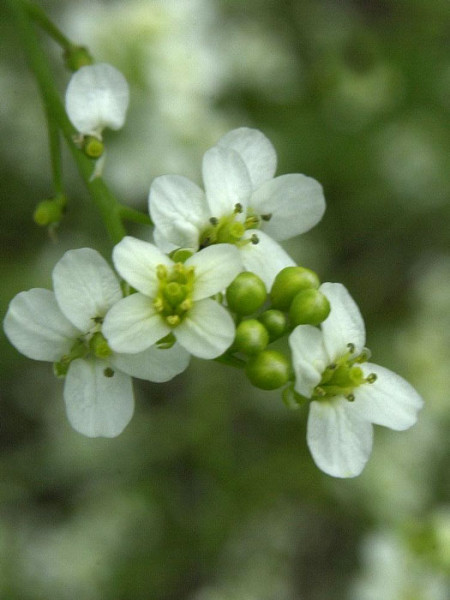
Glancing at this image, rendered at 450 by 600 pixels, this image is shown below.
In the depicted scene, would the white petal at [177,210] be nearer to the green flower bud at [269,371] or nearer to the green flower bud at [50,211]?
the green flower bud at [269,371]

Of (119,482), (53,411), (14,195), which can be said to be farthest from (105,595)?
(14,195)

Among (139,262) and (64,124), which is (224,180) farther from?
(64,124)

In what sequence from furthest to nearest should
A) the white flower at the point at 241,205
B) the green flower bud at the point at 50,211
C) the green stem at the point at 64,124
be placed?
1. the green flower bud at the point at 50,211
2. the green stem at the point at 64,124
3. the white flower at the point at 241,205

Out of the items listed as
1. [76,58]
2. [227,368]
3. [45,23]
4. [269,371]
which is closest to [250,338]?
[269,371]

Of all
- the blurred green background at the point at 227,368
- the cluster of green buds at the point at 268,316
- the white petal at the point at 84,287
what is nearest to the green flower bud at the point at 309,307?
the cluster of green buds at the point at 268,316

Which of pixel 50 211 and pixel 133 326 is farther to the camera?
pixel 50 211

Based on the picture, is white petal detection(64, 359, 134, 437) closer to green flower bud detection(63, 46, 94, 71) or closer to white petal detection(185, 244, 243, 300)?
white petal detection(185, 244, 243, 300)

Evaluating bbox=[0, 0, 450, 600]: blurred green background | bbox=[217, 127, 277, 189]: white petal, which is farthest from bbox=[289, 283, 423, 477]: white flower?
bbox=[0, 0, 450, 600]: blurred green background
